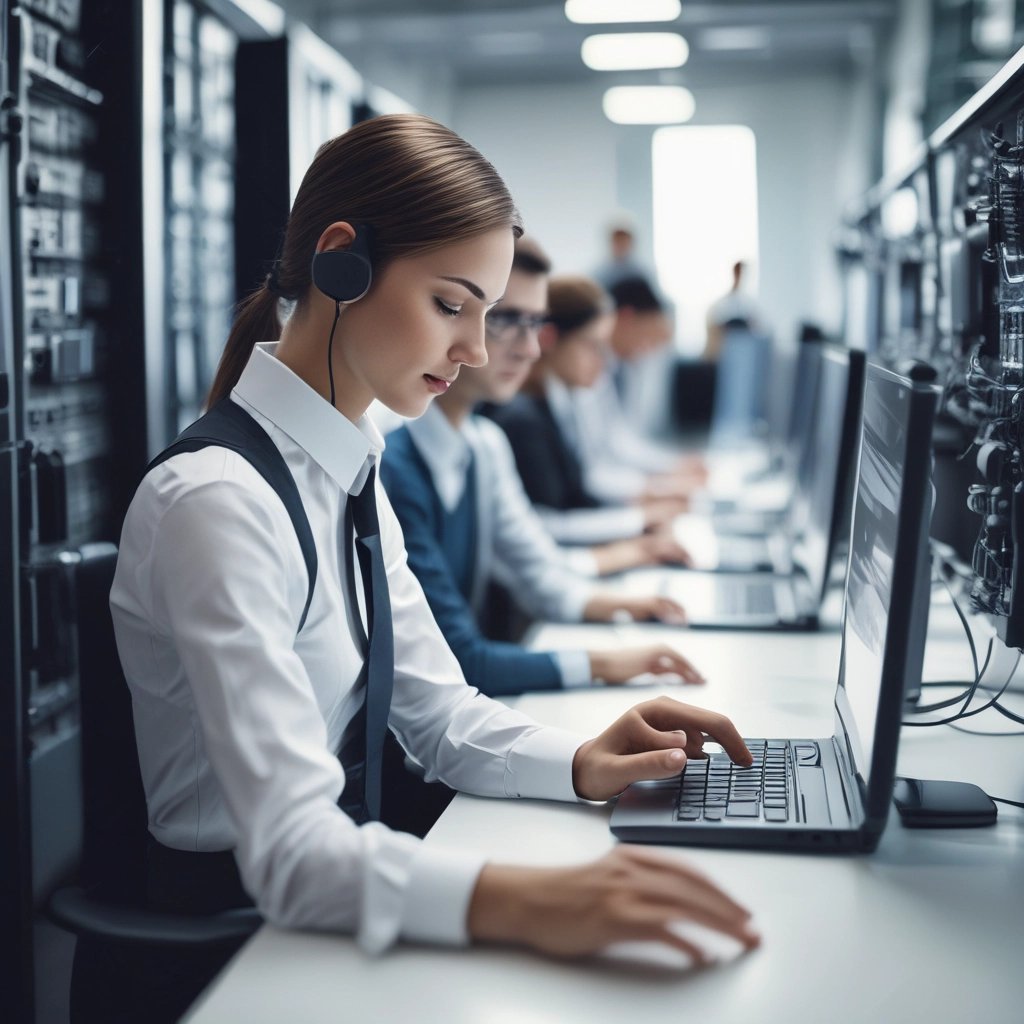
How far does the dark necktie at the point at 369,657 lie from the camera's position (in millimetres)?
1098

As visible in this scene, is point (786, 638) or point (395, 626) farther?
point (786, 638)

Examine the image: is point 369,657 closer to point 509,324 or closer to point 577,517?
point 509,324

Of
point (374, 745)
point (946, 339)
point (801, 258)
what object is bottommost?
point (374, 745)

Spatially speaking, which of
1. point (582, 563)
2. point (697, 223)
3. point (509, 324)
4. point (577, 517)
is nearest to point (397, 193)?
point (509, 324)

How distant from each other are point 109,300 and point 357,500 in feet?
3.05

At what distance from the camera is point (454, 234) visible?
1055 millimetres

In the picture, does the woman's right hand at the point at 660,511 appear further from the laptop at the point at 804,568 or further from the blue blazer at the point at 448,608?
the blue blazer at the point at 448,608

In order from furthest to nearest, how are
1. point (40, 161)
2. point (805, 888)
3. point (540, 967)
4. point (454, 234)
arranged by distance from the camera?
point (40, 161)
point (454, 234)
point (805, 888)
point (540, 967)

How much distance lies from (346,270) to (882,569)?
21.1 inches

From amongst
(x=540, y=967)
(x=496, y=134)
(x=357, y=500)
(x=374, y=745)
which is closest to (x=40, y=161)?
(x=357, y=500)

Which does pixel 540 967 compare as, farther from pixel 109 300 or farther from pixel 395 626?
pixel 109 300

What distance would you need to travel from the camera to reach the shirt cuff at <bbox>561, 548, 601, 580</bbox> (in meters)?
2.38

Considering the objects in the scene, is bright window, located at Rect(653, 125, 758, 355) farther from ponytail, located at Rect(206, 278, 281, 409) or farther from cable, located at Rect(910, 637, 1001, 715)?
ponytail, located at Rect(206, 278, 281, 409)

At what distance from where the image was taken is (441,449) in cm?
187
